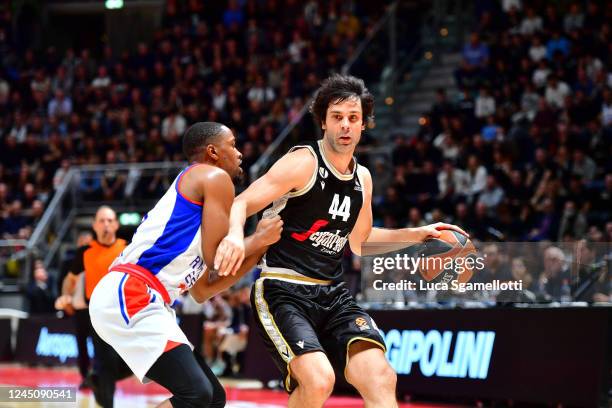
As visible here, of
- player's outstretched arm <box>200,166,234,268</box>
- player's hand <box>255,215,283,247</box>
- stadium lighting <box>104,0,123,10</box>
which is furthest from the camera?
stadium lighting <box>104,0,123,10</box>

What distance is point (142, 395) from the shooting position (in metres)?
11.5

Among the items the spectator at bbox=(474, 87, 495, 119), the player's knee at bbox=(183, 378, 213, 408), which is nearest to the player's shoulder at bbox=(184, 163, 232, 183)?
the player's knee at bbox=(183, 378, 213, 408)

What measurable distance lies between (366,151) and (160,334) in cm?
1136

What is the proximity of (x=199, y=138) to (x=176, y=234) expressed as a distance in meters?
0.59

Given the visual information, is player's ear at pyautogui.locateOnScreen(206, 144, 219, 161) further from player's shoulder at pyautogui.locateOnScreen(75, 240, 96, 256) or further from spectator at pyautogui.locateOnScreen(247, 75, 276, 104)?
spectator at pyautogui.locateOnScreen(247, 75, 276, 104)

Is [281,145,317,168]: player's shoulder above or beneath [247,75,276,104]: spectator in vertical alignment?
beneath

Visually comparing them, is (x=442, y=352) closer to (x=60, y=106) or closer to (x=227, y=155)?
(x=227, y=155)

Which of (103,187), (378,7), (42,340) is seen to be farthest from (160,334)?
(378,7)

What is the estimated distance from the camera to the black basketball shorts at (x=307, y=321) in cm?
528

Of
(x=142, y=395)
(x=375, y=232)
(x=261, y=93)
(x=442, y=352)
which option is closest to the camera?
(x=375, y=232)

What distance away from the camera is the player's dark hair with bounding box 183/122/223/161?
211 inches

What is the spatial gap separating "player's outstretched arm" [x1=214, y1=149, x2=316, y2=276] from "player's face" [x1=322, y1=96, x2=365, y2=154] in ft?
0.55

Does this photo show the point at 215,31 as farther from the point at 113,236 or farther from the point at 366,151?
the point at 113,236

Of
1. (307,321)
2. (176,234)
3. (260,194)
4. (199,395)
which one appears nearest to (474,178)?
(307,321)
